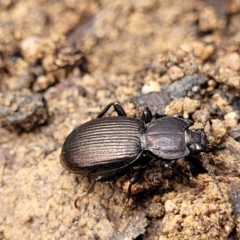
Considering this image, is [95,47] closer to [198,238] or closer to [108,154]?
[108,154]

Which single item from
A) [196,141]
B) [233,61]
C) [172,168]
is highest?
[233,61]

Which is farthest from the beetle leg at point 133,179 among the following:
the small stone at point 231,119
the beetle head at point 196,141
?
the small stone at point 231,119

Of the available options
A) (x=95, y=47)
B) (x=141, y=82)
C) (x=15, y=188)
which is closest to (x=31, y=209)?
(x=15, y=188)

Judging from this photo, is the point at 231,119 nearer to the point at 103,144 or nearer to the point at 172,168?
the point at 172,168

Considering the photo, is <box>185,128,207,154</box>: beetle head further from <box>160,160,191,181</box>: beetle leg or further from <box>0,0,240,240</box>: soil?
<box>160,160,191,181</box>: beetle leg

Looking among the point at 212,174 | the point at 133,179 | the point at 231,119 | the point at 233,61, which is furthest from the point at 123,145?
the point at 233,61
